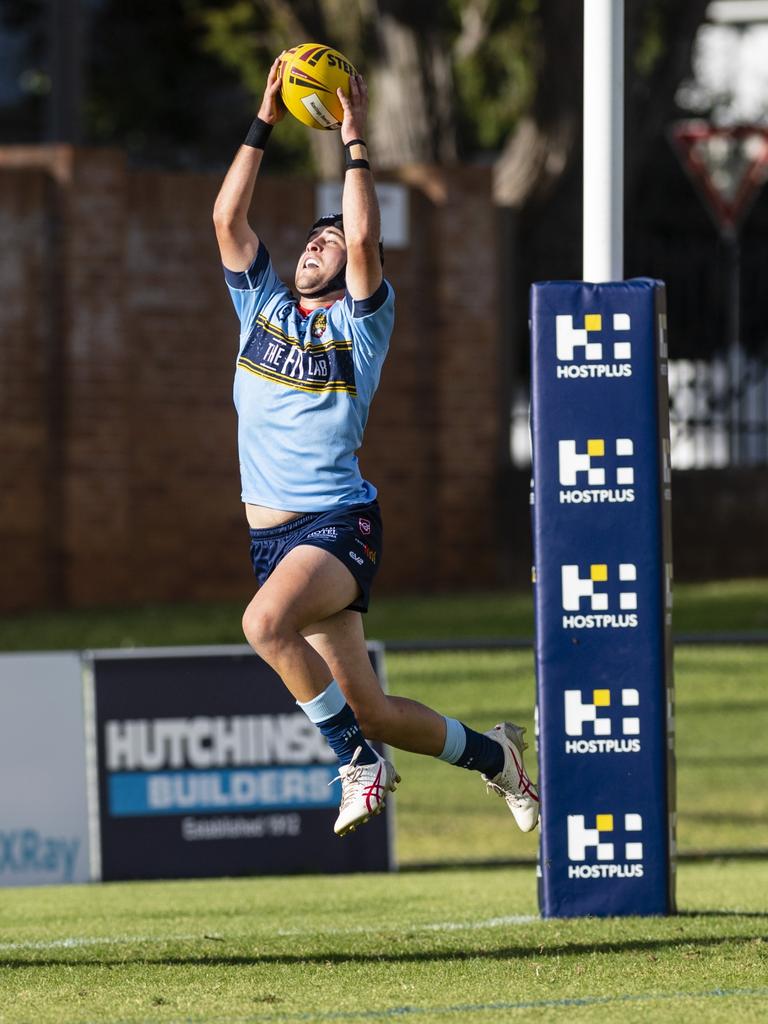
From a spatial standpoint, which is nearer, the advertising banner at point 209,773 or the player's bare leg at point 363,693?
the player's bare leg at point 363,693

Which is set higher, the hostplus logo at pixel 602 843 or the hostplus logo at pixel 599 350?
the hostplus logo at pixel 599 350

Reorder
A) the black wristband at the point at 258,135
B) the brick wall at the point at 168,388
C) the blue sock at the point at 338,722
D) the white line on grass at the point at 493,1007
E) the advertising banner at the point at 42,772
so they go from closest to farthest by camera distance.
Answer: the white line on grass at the point at 493,1007 < the blue sock at the point at 338,722 < the black wristband at the point at 258,135 < the advertising banner at the point at 42,772 < the brick wall at the point at 168,388

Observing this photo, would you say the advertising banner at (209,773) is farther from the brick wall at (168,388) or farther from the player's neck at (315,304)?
the brick wall at (168,388)

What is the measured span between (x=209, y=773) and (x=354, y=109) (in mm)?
4902

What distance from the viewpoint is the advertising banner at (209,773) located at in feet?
34.0

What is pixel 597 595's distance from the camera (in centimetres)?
Result: 725

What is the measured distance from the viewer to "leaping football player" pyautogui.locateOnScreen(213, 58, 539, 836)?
6.34 meters

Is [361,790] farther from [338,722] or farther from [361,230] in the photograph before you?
[361,230]

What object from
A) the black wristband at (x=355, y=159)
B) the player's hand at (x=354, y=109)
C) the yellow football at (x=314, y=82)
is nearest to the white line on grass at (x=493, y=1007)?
the black wristband at (x=355, y=159)

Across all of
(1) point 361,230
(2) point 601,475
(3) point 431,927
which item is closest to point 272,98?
(1) point 361,230

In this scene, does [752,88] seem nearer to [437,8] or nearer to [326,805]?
[437,8]

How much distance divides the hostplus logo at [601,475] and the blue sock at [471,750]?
1.01 m

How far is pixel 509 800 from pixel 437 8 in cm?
1388

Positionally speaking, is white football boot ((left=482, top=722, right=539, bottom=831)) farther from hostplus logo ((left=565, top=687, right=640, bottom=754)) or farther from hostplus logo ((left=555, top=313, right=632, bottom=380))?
hostplus logo ((left=555, top=313, right=632, bottom=380))
